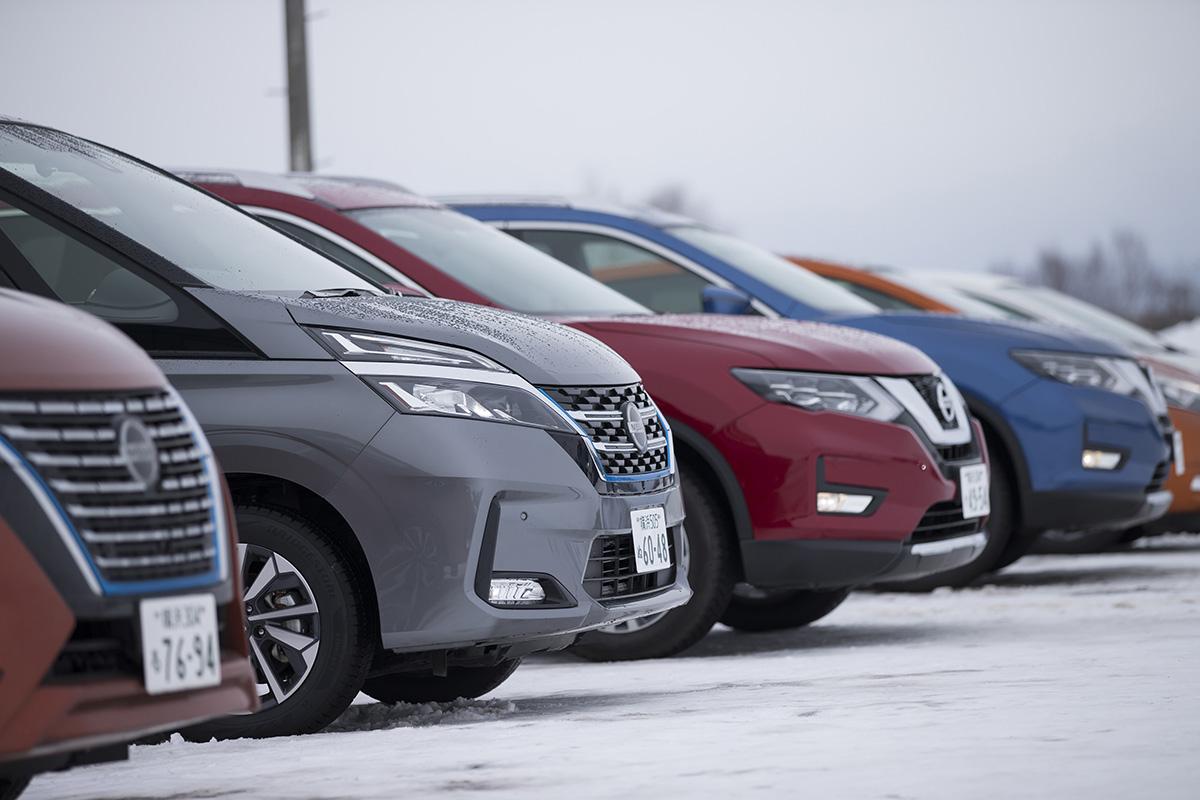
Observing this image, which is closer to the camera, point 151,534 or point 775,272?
point 151,534

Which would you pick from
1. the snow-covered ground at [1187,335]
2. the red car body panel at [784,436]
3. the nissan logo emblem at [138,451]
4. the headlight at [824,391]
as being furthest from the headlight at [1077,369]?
the snow-covered ground at [1187,335]

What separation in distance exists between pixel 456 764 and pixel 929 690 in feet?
5.83

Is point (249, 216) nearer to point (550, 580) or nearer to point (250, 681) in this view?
point (550, 580)

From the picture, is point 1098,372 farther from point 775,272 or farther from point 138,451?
point 138,451

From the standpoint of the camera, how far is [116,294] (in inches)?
206

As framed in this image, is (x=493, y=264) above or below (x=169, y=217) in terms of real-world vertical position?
below

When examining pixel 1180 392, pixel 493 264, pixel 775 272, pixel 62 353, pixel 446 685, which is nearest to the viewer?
pixel 62 353

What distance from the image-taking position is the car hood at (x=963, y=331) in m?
9.21

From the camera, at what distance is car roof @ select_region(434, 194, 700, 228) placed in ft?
31.3

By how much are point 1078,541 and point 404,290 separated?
233 inches

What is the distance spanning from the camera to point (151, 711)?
3.65m

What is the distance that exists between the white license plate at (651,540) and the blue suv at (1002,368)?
3468mm

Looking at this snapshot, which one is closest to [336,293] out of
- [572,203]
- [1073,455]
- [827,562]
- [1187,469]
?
[827,562]

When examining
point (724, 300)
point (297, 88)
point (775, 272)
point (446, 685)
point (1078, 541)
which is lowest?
point (1078, 541)
